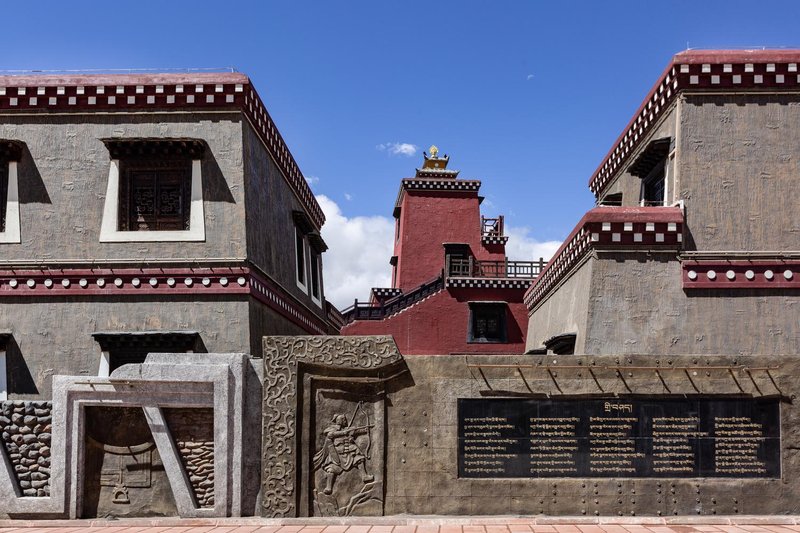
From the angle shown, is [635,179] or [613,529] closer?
[613,529]

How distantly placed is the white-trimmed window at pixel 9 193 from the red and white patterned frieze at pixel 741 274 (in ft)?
39.1

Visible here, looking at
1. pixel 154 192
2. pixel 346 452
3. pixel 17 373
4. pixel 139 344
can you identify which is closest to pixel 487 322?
pixel 154 192

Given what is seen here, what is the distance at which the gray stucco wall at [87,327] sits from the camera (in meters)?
11.7

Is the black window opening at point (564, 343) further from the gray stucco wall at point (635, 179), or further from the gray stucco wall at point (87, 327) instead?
the gray stucco wall at point (87, 327)

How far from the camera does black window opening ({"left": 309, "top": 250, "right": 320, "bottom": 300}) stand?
64.0 feet

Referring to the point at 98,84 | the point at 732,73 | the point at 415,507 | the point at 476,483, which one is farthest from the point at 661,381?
the point at 98,84

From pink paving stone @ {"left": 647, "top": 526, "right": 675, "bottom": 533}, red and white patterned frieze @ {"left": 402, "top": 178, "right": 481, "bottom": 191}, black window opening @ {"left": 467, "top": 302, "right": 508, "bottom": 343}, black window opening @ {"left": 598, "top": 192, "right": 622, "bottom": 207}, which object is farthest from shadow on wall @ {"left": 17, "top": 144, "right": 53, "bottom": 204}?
red and white patterned frieze @ {"left": 402, "top": 178, "right": 481, "bottom": 191}

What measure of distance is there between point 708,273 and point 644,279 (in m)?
1.04

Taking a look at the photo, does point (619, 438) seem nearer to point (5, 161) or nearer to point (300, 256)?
point (300, 256)

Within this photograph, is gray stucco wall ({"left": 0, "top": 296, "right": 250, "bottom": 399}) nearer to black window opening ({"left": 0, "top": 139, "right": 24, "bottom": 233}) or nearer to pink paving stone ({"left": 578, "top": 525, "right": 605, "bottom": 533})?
black window opening ({"left": 0, "top": 139, "right": 24, "bottom": 233})

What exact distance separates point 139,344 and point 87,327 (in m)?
1.04

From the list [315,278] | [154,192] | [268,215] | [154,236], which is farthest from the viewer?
[315,278]

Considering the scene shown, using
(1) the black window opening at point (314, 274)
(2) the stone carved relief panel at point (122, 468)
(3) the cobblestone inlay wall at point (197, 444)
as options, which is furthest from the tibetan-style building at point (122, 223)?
(1) the black window opening at point (314, 274)

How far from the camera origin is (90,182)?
12211 mm
